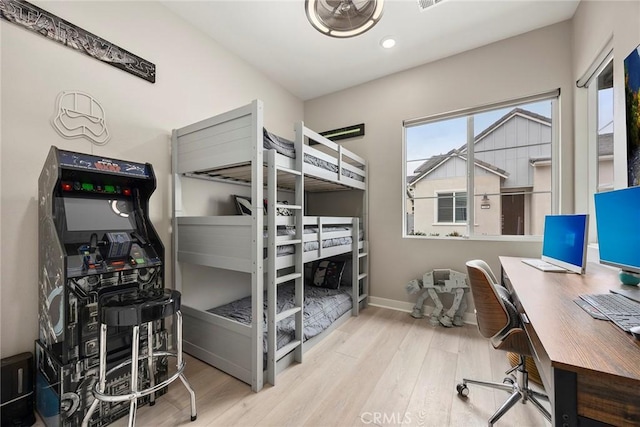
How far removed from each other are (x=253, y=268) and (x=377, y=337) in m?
1.49

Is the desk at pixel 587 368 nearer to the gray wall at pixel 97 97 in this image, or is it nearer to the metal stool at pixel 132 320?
the metal stool at pixel 132 320

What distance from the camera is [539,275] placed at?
1692mm

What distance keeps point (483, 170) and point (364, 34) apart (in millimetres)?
1917

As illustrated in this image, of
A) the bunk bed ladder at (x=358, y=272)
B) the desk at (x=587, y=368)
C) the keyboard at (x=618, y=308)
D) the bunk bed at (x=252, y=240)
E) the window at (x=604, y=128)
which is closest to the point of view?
the desk at (x=587, y=368)

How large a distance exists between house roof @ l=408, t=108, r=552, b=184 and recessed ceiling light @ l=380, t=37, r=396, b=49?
133cm

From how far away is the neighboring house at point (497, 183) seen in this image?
2.60m

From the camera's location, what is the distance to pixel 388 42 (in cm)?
262

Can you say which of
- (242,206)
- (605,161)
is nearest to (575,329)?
(605,161)

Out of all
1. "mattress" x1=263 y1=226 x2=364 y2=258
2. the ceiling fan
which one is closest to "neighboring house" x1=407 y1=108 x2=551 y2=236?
"mattress" x1=263 y1=226 x2=364 y2=258

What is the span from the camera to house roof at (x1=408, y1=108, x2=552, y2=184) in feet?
8.64

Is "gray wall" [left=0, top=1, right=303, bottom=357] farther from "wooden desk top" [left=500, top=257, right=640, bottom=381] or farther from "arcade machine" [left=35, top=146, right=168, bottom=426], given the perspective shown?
"wooden desk top" [left=500, top=257, right=640, bottom=381]

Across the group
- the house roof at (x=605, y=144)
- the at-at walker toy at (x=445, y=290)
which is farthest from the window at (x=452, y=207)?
the house roof at (x=605, y=144)

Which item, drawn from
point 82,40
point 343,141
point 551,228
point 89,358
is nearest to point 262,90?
point 343,141

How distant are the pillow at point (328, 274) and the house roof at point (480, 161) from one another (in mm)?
1436
